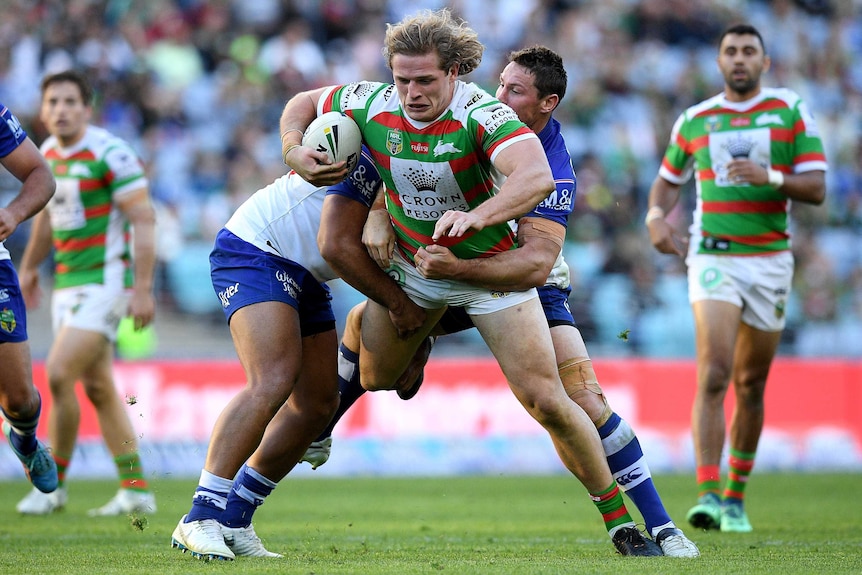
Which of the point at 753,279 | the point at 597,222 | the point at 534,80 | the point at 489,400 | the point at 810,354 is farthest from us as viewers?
the point at 597,222

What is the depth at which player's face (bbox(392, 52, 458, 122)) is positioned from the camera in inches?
204

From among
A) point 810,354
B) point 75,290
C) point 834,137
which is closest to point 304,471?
point 75,290

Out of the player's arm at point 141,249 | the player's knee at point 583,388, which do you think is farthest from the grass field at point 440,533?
the player's arm at point 141,249

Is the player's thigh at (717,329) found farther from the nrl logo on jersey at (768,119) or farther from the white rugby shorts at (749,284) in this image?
the nrl logo on jersey at (768,119)

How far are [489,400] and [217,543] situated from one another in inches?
306

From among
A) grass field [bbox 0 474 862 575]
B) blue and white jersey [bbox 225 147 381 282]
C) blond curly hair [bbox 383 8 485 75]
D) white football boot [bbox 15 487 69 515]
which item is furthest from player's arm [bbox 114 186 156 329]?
blond curly hair [bbox 383 8 485 75]

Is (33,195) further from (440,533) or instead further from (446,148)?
(440,533)

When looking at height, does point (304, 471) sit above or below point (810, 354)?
below

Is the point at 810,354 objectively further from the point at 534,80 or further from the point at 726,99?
the point at 534,80

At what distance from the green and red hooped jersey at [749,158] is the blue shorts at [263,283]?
132 inches

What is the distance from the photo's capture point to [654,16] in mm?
19422

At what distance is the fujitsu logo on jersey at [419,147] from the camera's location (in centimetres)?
531

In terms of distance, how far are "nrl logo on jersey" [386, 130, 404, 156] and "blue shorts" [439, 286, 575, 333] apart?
1069 mm

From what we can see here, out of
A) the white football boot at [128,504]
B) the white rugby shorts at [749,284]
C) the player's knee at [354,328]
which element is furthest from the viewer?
the white football boot at [128,504]
